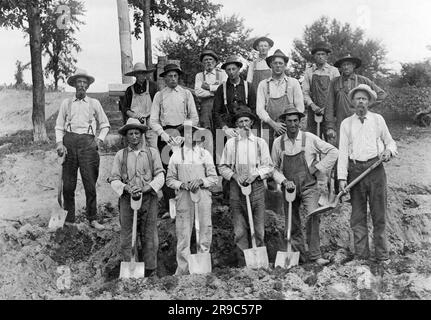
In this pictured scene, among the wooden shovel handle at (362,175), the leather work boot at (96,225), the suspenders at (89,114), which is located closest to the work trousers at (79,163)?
the suspenders at (89,114)

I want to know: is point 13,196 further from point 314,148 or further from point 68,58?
point 68,58

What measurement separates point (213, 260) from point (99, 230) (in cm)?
193

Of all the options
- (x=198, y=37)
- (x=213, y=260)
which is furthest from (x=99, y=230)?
(x=198, y=37)

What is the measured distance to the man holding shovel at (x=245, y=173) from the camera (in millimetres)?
6531

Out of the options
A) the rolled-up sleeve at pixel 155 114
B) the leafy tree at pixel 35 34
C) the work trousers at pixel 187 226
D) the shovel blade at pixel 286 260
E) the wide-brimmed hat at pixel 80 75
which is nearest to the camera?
the shovel blade at pixel 286 260

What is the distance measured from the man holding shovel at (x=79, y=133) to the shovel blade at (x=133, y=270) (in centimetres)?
187

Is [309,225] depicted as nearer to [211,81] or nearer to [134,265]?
[134,265]

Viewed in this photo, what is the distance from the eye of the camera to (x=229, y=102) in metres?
7.43

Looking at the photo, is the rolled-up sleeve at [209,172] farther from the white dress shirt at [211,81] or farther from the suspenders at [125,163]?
the white dress shirt at [211,81]

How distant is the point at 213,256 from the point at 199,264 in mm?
1320

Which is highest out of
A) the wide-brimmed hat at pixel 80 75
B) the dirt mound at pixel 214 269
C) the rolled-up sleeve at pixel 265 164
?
the wide-brimmed hat at pixel 80 75

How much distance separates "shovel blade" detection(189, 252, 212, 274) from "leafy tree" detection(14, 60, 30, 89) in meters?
22.7

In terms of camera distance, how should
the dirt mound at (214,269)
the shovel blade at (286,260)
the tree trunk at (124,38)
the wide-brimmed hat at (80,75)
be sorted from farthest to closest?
the tree trunk at (124,38) < the wide-brimmed hat at (80,75) < the shovel blade at (286,260) < the dirt mound at (214,269)

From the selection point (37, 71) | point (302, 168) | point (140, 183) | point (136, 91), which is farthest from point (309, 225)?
point (37, 71)
